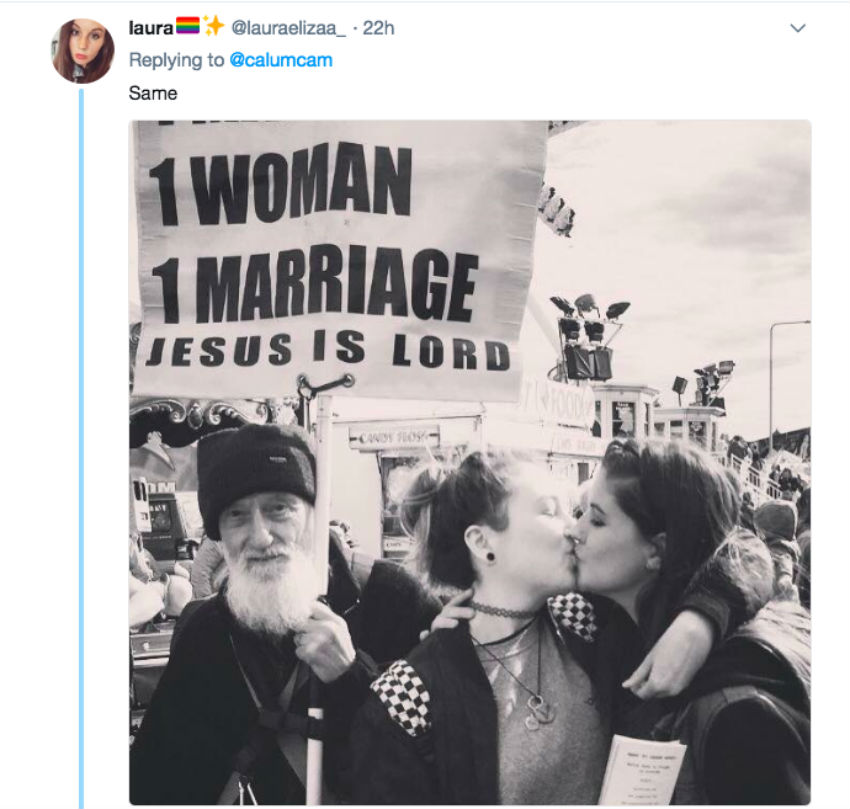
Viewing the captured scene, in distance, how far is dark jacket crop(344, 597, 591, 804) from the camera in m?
3.95

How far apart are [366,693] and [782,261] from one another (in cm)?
242

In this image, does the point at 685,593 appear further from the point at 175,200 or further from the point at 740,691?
the point at 175,200

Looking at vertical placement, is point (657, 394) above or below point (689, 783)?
above

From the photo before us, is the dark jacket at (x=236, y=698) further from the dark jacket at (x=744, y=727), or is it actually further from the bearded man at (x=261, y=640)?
the dark jacket at (x=744, y=727)

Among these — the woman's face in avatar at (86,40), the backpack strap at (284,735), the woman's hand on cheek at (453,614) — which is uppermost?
the woman's face in avatar at (86,40)

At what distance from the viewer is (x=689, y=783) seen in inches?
157

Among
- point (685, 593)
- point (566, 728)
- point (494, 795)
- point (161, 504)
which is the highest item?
point (161, 504)

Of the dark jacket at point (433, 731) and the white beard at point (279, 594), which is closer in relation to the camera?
the dark jacket at point (433, 731)

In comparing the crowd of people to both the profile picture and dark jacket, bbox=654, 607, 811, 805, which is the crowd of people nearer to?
dark jacket, bbox=654, 607, 811, 805

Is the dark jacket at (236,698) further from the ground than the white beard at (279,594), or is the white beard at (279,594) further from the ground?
the white beard at (279,594)

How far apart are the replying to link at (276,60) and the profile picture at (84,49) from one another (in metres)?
0.51

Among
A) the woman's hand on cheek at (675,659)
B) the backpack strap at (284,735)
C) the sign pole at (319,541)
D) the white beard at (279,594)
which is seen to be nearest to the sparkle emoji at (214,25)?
the sign pole at (319,541)

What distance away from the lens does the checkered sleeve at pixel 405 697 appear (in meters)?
3.97

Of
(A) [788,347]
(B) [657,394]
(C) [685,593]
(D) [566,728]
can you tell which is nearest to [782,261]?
(A) [788,347]
